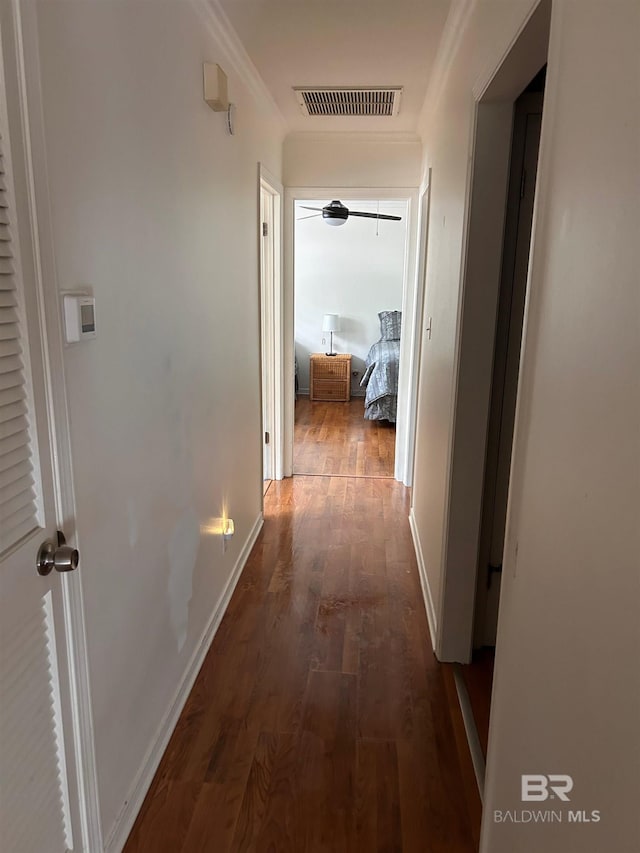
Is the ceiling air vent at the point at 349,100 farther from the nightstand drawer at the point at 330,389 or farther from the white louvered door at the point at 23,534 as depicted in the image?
the nightstand drawer at the point at 330,389

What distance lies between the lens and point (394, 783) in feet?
5.81

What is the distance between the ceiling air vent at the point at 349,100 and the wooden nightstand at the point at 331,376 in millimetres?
3999

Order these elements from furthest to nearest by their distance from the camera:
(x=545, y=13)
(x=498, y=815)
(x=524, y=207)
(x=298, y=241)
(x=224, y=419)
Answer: (x=298, y=241) < (x=224, y=419) < (x=524, y=207) < (x=498, y=815) < (x=545, y=13)

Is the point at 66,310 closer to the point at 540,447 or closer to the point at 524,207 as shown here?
the point at 540,447

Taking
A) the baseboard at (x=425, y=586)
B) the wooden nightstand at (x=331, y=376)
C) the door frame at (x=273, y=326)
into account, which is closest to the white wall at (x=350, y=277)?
the wooden nightstand at (x=331, y=376)

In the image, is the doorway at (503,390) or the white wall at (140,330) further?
the doorway at (503,390)

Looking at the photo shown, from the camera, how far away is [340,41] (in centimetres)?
245

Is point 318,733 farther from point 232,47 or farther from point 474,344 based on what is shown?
point 232,47

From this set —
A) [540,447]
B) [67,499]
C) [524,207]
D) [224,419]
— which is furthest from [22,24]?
[224,419]

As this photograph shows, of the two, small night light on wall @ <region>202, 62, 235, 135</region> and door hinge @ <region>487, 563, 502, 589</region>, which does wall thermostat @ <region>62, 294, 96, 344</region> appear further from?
door hinge @ <region>487, 563, 502, 589</region>

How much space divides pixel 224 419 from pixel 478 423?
3.70 ft

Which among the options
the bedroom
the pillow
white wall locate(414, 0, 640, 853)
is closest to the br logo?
white wall locate(414, 0, 640, 853)

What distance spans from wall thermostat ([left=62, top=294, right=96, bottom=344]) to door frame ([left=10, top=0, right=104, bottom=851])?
0.10 feet

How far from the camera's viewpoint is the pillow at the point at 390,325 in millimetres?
7152
